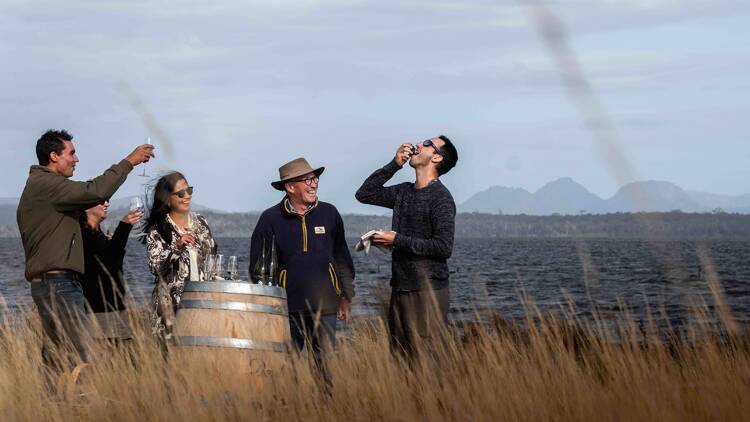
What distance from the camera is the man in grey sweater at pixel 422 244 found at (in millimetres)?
6746

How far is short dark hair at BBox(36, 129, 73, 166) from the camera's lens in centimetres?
693

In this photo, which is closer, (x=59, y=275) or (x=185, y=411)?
(x=185, y=411)

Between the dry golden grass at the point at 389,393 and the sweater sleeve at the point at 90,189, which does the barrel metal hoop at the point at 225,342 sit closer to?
the dry golden grass at the point at 389,393

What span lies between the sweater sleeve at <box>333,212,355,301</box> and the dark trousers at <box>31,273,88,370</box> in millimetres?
1671

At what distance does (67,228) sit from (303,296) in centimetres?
156

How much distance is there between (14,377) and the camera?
727 centimetres

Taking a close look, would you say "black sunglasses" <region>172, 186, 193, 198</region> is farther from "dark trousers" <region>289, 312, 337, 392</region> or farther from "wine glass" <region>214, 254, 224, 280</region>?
"dark trousers" <region>289, 312, 337, 392</region>

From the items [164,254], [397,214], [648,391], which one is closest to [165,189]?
[164,254]

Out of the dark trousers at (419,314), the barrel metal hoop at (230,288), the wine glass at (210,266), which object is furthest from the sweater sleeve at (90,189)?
the dark trousers at (419,314)

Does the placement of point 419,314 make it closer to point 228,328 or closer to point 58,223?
point 228,328

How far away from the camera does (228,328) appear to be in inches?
236

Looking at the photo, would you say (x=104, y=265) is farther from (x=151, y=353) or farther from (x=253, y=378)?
(x=253, y=378)

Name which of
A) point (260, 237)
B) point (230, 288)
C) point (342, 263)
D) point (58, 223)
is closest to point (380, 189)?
point (342, 263)

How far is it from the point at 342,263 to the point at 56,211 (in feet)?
6.15
